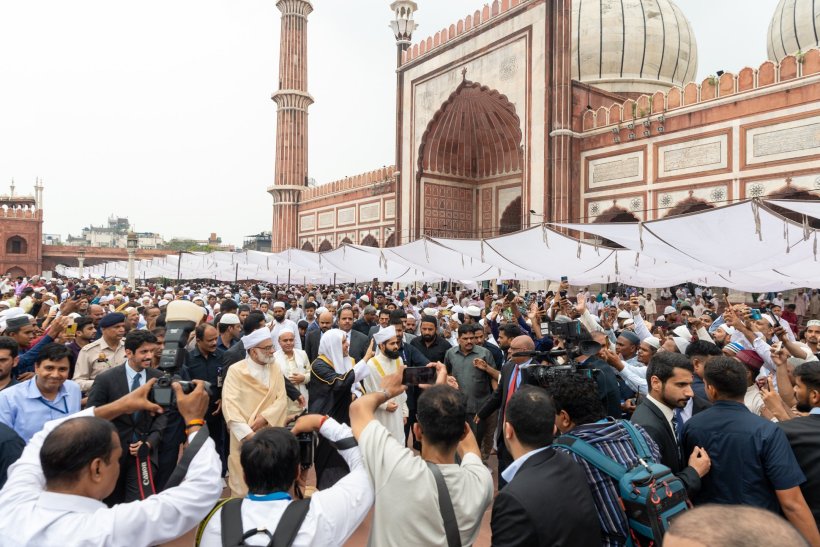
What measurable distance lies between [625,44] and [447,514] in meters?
24.2

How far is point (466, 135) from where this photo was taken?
79.1 feet

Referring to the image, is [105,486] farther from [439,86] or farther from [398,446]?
[439,86]

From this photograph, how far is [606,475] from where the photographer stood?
2064 millimetres

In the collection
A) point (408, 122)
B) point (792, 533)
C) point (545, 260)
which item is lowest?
point (792, 533)

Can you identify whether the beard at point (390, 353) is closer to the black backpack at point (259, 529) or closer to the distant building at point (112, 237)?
the black backpack at point (259, 529)

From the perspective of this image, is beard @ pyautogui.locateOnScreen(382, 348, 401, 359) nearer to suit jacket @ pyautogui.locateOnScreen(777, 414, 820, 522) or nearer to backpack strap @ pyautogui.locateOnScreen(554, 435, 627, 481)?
backpack strap @ pyautogui.locateOnScreen(554, 435, 627, 481)

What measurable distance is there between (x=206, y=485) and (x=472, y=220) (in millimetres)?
24019

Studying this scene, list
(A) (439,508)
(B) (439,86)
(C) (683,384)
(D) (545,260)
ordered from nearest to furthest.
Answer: (A) (439,508) < (C) (683,384) < (D) (545,260) < (B) (439,86)

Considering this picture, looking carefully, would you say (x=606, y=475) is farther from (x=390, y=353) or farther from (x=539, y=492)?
(x=390, y=353)

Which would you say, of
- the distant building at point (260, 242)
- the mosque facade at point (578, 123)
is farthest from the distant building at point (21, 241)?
the mosque facade at point (578, 123)

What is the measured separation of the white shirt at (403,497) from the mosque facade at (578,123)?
50.6 feet

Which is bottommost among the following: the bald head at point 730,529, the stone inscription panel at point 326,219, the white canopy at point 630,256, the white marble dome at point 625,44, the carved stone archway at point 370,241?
the bald head at point 730,529

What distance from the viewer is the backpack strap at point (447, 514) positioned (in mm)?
1843

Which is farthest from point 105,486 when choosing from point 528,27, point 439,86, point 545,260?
→ point 439,86
